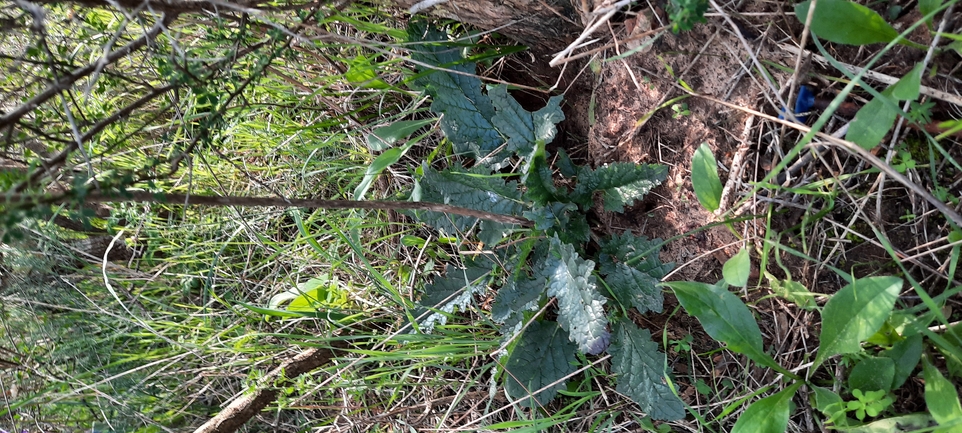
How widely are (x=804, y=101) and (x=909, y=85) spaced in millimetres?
180

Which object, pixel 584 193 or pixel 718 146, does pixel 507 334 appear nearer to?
pixel 584 193

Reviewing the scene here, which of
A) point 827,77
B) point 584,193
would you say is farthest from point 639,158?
point 827,77

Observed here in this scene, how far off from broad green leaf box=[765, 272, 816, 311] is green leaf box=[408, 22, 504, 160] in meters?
0.70

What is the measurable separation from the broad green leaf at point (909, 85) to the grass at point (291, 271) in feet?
0.62

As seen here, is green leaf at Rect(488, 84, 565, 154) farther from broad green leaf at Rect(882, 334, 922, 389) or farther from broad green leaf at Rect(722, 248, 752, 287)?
broad green leaf at Rect(882, 334, 922, 389)

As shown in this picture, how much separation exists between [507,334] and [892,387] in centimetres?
82

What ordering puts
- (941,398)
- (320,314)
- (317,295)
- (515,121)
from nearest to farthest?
(941,398) → (515,121) → (320,314) → (317,295)

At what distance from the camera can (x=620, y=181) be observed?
1.37 m

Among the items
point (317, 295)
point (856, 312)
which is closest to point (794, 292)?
point (856, 312)

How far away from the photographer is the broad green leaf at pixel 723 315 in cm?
120

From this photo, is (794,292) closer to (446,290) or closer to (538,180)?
(538,180)

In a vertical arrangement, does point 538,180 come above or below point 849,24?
below

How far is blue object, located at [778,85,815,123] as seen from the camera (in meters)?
1.13

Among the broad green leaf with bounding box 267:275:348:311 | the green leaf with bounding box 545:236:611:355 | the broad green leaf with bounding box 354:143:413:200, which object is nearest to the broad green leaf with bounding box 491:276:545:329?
the green leaf with bounding box 545:236:611:355
